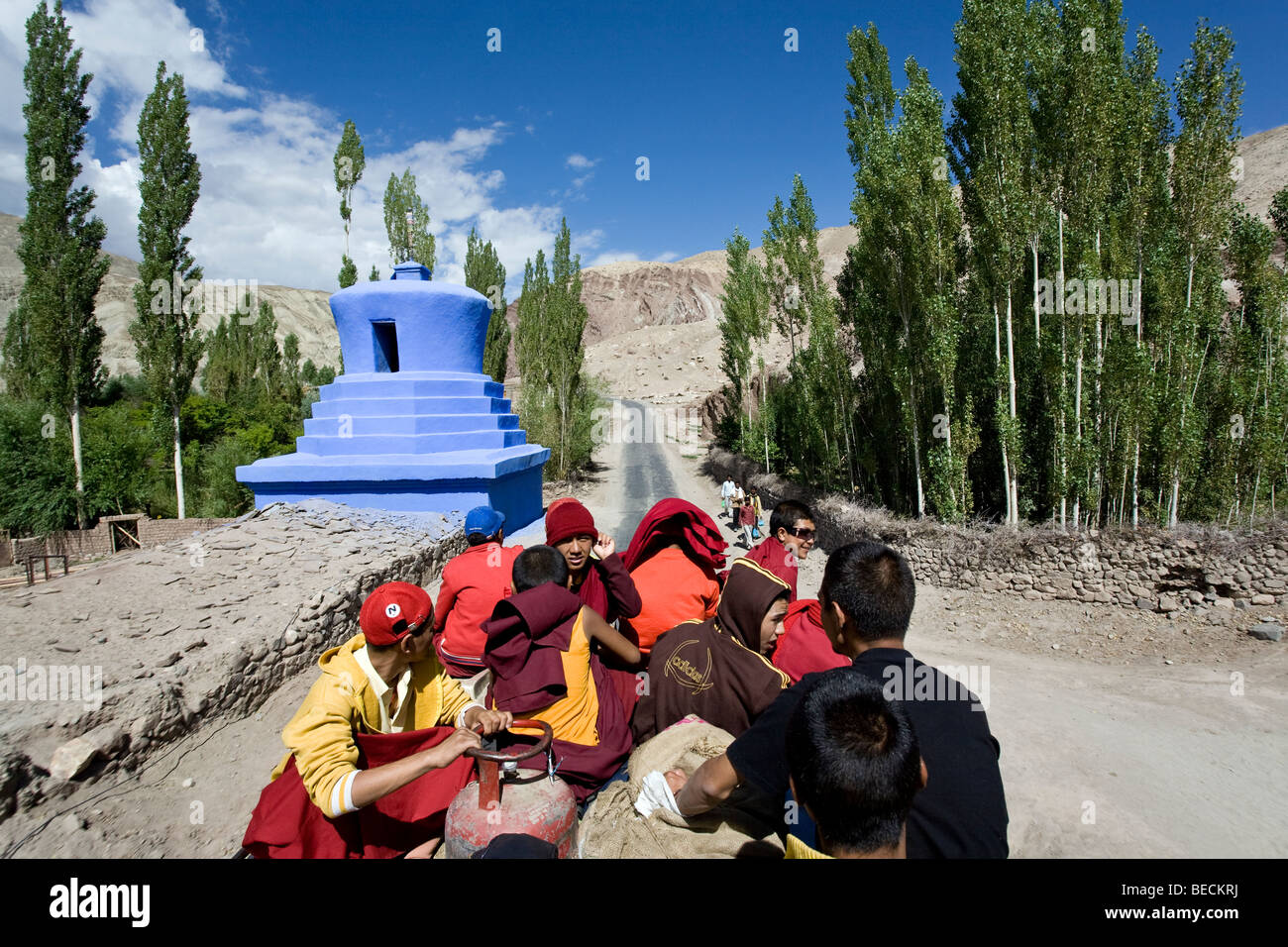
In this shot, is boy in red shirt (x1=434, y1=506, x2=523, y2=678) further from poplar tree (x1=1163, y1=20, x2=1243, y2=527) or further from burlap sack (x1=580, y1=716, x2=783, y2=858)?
poplar tree (x1=1163, y1=20, x2=1243, y2=527)

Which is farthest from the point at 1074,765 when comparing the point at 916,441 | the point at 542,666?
the point at 916,441

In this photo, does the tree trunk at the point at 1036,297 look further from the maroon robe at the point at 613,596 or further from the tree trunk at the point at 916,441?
the maroon robe at the point at 613,596

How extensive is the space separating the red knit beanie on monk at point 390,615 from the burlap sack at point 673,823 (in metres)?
1.14

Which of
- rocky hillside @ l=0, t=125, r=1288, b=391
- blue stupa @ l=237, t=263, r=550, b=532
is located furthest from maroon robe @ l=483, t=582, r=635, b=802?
rocky hillside @ l=0, t=125, r=1288, b=391

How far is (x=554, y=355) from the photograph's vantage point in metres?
22.5

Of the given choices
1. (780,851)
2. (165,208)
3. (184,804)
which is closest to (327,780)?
(780,851)

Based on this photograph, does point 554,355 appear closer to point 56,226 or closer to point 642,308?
point 56,226

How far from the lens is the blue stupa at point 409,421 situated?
9.97 m

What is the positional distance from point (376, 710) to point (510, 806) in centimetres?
71

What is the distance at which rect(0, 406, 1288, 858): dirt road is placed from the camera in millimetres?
3904

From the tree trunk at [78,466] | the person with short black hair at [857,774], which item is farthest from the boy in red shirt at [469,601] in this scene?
the tree trunk at [78,466]

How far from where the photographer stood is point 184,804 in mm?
4160
